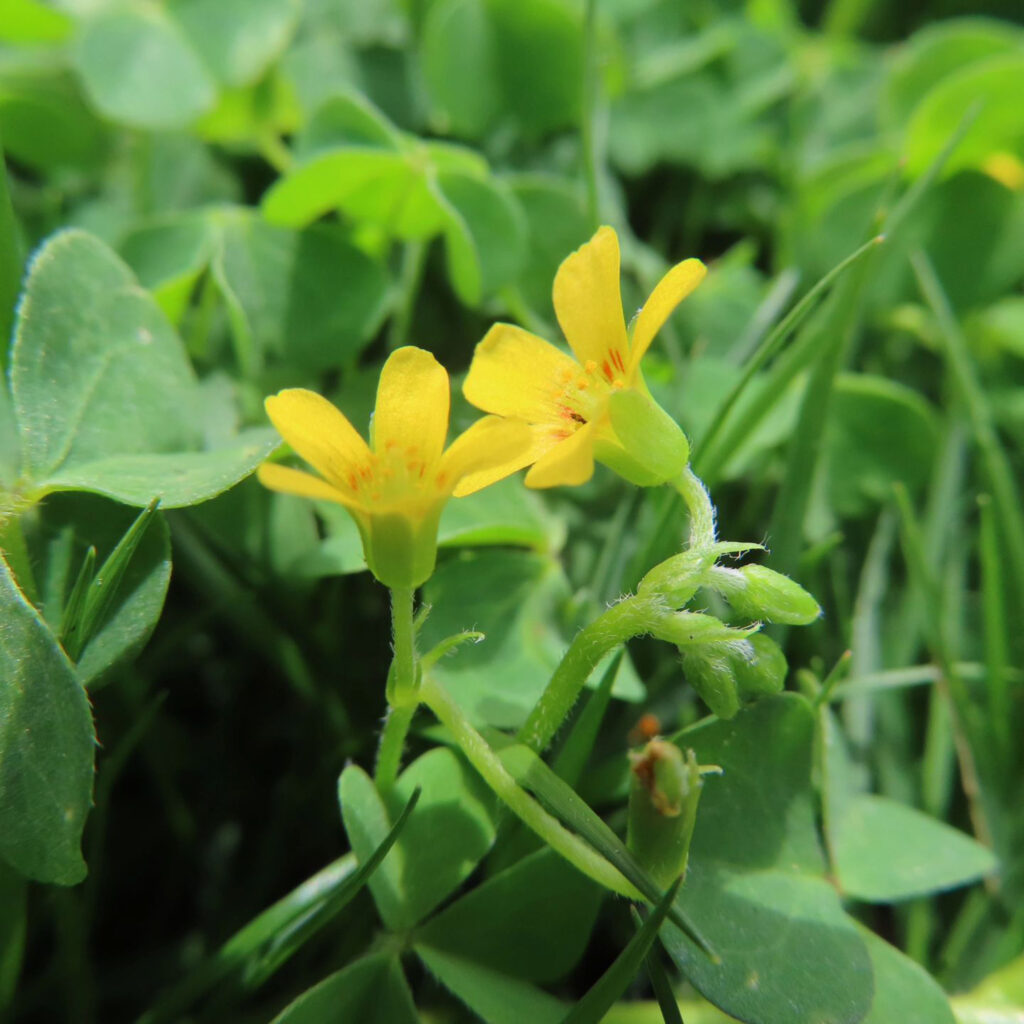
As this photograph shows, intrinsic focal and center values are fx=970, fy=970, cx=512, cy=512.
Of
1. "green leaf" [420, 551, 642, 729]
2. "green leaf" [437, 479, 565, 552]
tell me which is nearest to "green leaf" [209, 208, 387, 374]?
"green leaf" [437, 479, 565, 552]

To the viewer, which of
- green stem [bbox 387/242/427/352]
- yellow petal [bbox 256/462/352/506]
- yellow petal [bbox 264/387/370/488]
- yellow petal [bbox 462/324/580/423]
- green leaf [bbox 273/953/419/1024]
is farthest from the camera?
green stem [bbox 387/242/427/352]

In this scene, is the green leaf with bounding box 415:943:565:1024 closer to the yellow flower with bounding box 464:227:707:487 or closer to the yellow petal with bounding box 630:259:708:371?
the yellow flower with bounding box 464:227:707:487

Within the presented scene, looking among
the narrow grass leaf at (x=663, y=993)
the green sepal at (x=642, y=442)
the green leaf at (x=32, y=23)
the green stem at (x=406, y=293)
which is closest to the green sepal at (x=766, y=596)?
the green sepal at (x=642, y=442)

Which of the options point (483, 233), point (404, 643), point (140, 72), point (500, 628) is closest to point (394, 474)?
point (404, 643)

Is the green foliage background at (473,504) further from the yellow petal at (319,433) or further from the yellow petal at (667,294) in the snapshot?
the yellow petal at (667,294)

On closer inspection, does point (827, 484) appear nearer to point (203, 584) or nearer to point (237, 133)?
point (203, 584)

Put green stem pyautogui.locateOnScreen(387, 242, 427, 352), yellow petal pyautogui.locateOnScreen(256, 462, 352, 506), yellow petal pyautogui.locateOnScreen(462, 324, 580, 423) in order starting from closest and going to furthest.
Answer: yellow petal pyautogui.locateOnScreen(256, 462, 352, 506) → yellow petal pyautogui.locateOnScreen(462, 324, 580, 423) → green stem pyautogui.locateOnScreen(387, 242, 427, 352)

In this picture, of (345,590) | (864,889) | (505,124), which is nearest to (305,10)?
(505,124)
